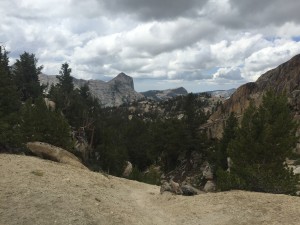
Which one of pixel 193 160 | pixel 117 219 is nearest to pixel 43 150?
pixel 117 219

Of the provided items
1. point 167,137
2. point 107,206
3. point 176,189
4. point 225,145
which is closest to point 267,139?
point 176,189

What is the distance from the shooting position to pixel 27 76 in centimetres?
7269

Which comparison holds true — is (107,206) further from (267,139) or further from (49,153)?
(267,139)

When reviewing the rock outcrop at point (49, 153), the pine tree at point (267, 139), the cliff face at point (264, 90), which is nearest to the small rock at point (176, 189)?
the pine tree at point (267, 139)

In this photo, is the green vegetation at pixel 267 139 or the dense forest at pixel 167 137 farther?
the green vegetation at pixel 267 139

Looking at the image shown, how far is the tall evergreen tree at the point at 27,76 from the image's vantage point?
6947cm

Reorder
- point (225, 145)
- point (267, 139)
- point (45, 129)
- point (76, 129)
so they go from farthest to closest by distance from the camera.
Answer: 1. point (76, 129)
2. point (225, 145)
3. point (45, 129)
4. point (267, 139)

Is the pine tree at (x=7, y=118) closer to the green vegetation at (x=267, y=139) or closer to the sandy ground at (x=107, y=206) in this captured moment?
the sandy ground at (x=107, y=206)

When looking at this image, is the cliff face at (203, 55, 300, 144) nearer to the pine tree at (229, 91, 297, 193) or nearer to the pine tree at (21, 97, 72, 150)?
the pine tree at (229, 91, 297, 193)

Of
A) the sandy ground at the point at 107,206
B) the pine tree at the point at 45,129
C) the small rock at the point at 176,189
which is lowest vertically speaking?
the small rock at the point at 176,189

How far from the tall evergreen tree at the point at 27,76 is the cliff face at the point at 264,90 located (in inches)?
1383

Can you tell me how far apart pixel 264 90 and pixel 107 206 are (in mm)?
65288

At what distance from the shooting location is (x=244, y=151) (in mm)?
28266

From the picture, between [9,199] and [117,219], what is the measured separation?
186 inches
